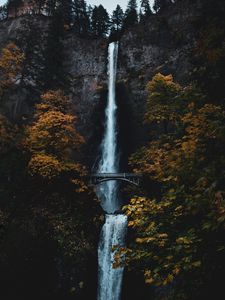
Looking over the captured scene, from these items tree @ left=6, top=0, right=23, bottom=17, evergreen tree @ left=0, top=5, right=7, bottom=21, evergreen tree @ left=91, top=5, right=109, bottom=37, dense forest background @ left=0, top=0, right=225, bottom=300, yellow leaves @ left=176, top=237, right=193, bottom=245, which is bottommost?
yellow leaves @ left=176, top=237, right=193, bottom=245

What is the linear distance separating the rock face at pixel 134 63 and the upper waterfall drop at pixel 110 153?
43.1 inches

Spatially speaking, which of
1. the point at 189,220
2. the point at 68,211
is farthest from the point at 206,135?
the point at 68,211

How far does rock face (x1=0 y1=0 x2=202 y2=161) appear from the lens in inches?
1660

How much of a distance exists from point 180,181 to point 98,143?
107 ft

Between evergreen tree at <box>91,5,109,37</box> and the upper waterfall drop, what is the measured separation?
2137 cm

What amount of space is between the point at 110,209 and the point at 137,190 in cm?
755

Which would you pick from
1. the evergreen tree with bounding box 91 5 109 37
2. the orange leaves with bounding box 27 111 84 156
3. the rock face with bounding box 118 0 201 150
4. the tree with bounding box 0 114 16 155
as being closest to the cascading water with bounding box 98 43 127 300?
the rock face with bounding box 118 0 201 150

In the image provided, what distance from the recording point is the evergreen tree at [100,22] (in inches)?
2581

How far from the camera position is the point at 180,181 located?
281 inches

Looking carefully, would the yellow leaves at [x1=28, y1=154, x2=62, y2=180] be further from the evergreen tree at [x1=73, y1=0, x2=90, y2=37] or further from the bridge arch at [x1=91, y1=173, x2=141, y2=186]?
the evergreen tree at [x1=73, y1=0, x2=90, y2=37]

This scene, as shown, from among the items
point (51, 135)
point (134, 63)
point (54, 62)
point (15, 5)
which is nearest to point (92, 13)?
point (15, 5)

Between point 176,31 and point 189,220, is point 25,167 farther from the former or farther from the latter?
→ point 176,31

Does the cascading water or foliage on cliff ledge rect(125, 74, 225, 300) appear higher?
the cascading water

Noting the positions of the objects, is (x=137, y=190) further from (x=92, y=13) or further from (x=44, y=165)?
(x=92, y=13)
